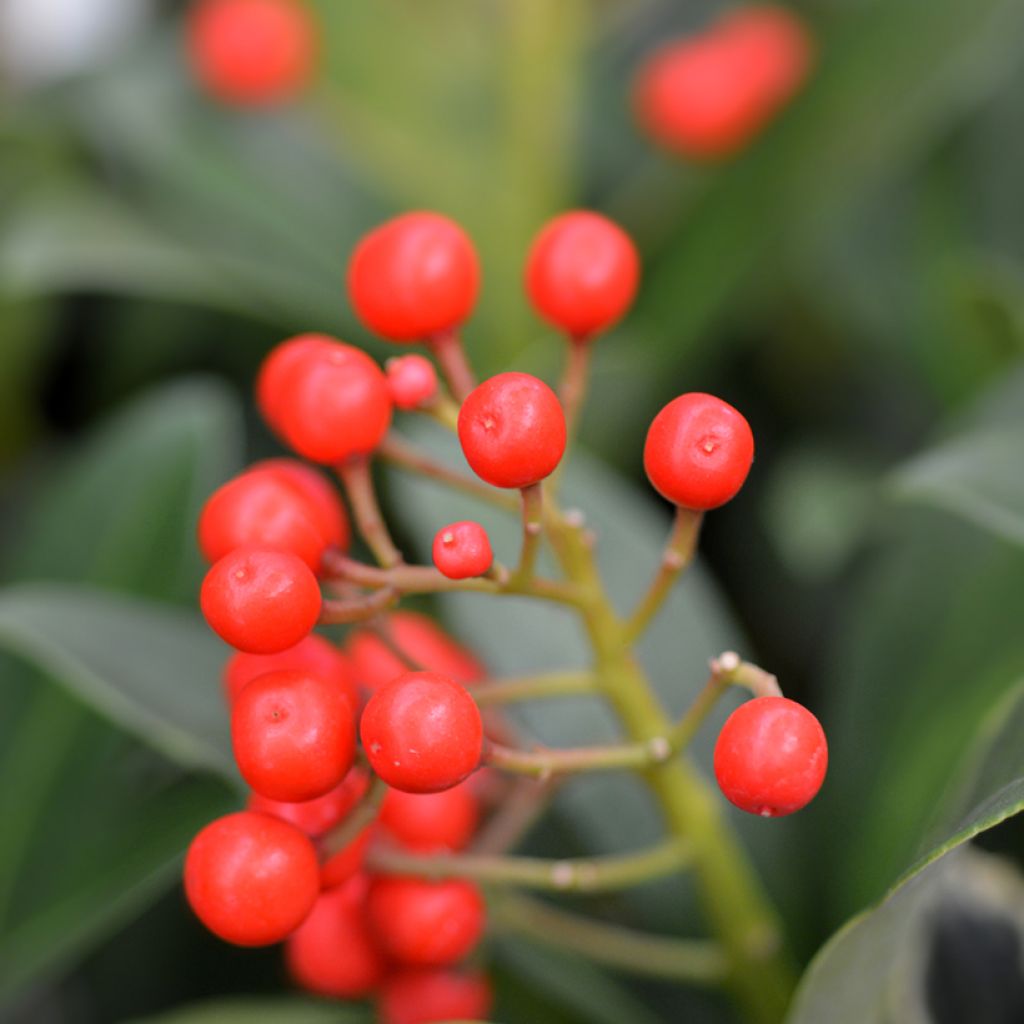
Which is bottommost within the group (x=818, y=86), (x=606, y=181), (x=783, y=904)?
(x=783, y=904)

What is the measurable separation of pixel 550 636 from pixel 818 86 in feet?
1.80

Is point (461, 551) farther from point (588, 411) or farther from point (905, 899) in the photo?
point (588, 411)

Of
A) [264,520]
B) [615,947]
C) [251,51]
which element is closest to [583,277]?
[264,520]

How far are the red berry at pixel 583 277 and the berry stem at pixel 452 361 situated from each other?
43 millimetres

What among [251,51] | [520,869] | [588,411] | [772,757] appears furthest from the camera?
[251,51]

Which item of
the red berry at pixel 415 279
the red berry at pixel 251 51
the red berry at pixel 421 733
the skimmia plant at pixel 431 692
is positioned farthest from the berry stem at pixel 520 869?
the red berry at pixel 251 51

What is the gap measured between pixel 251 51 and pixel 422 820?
0.79 m

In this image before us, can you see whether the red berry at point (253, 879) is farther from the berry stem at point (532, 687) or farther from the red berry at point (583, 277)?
the red berry at point (583, 277)

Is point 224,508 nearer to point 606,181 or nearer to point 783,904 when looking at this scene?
point 783,904

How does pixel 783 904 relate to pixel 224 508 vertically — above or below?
below

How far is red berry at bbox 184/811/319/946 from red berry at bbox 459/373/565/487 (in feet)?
0.47

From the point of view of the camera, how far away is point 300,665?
490 mm

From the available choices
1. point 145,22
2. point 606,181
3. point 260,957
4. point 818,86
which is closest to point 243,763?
point 260,957

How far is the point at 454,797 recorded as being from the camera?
1.93ft
